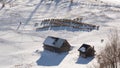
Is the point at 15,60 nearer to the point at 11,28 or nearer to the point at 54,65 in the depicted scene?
the point at 54,65

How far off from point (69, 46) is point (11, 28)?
14900mm

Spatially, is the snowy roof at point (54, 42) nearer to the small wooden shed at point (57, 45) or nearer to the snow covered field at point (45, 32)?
the small wooden shed at point (57, 45)

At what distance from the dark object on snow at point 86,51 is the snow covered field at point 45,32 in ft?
2.72

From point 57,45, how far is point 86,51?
4.86 meters

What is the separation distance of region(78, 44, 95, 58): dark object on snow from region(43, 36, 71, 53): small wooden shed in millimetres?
2811

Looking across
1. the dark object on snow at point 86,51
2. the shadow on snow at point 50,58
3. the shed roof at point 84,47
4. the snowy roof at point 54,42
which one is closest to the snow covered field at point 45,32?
the shadow on snow at point 50,58

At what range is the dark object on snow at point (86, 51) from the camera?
149 ft

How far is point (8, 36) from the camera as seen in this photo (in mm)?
55000

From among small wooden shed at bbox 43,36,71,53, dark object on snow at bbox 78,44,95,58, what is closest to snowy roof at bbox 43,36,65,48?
small wooden shed at bbox 43,36,71,53

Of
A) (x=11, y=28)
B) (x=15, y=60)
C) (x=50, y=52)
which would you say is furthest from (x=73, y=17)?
(x=15, y=60)

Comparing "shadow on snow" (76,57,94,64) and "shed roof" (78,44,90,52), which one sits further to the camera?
"shed roof" (78,44,90,52)

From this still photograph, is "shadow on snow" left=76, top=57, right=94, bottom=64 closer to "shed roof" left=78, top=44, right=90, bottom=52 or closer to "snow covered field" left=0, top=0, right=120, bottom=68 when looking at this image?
"snow covered field" left=0, top=0, right=120, bottom=68

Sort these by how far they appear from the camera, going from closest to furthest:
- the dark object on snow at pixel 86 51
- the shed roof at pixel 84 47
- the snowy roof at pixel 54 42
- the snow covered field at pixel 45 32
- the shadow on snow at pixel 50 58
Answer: the shadow on snow at pixel 50 58 < the snow covered field at pixel 45 32 < the dark object on snow at pixel 86 51 < the shed roof at pixel 84 47 < the snowy roof at pixel 54 42

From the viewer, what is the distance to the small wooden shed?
156ft
